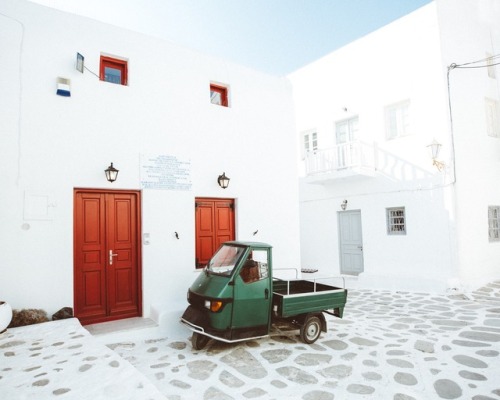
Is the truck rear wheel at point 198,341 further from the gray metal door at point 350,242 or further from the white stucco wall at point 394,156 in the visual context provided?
the gray metal door at point 350,242

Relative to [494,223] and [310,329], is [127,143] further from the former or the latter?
[494,223]

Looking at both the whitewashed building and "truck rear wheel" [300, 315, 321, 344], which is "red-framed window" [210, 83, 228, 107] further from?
"truck rear wheel" [300, 315, 321, 344]

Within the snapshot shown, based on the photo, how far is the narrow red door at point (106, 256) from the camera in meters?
6.67

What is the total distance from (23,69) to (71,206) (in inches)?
106

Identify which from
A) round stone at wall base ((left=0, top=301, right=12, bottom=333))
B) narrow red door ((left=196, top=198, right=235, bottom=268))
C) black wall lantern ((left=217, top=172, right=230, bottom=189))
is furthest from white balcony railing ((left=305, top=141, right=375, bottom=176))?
round stone at wall base ((left=0, top=301, right=12, bottom=333))

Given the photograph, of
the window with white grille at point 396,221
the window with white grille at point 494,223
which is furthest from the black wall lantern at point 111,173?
the window with white grille at point 494,223

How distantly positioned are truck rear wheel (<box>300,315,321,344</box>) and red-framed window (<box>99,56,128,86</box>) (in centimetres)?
624

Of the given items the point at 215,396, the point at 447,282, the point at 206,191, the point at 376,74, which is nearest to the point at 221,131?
the point at 206,191

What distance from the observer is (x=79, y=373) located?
402 centimetres

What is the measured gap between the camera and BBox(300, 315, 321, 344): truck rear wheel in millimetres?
→ 6043

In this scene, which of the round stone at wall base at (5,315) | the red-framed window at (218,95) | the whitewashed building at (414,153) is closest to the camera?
the round stone at wall base at (5,315)

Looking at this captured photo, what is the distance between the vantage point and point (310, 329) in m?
6.18

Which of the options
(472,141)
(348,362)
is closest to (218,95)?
(348,362)

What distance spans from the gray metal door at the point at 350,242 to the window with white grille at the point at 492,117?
5.56 metres
